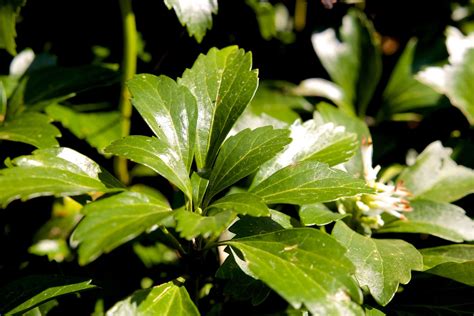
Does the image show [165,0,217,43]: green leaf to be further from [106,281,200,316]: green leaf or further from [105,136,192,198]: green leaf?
[106,281,200,316]: green leaf

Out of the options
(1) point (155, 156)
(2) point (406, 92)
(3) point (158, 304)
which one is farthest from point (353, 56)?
(3) point (158, 304)

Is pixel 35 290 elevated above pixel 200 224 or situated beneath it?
situated beneath

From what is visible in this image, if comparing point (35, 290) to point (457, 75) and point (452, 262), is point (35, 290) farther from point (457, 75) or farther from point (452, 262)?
point (457, 75)

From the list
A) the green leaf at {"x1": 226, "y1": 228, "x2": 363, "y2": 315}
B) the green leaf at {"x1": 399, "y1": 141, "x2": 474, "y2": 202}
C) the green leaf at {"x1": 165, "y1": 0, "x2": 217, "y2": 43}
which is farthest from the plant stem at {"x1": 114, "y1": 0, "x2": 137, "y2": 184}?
the green leaf at {"x1": 399, "y1": 141, "x2": 474, "y2": 202}

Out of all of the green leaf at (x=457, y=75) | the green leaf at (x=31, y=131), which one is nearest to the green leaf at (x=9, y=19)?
the green leaf at (x=31, y=131)

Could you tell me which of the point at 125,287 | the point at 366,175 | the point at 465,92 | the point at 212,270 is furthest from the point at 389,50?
the point at 125,287
